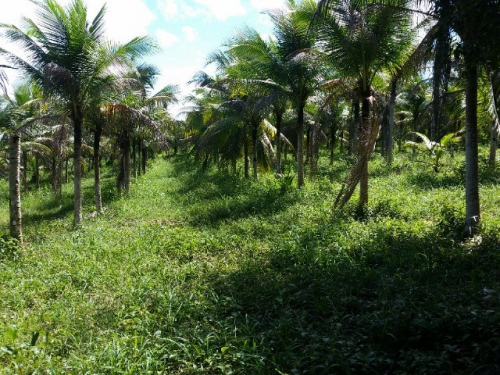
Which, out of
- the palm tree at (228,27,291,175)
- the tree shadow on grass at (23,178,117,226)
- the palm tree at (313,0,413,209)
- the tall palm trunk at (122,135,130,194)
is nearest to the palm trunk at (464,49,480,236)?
the palm tree at (313,0,413,209)

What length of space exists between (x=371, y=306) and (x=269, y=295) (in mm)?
1333

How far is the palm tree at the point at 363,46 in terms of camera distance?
7.55m

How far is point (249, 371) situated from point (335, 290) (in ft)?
6.00

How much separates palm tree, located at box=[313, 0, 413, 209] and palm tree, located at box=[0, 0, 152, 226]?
508 centimetres

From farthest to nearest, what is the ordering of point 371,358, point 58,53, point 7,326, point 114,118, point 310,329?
point 114,118, point 58,53, point 7,326, point 310,329, point 371,358

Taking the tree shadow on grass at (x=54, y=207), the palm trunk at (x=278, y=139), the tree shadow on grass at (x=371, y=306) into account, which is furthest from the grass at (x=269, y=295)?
the palm trunk at (x=278, y=139)

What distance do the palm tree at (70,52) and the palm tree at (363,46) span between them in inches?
200

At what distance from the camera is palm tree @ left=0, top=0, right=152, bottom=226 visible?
29.2 ft

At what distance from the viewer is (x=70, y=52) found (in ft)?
30.7

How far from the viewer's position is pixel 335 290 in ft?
15.8

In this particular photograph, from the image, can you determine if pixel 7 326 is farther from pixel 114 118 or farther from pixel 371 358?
pixel 114 118

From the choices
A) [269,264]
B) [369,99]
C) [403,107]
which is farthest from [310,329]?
[403,107]

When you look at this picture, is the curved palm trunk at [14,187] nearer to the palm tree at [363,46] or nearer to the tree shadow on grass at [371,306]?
the tree shadow on grass at [371,306]

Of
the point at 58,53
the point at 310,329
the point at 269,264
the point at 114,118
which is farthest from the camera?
the point at 114,118
